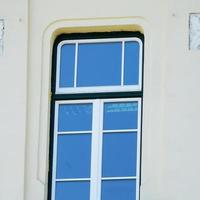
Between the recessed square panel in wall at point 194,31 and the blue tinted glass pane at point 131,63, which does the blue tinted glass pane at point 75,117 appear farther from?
the recessed square panel in wall at point 194,31

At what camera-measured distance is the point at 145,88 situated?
17.0m

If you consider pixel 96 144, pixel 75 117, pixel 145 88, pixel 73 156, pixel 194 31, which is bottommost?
pixel 73 156

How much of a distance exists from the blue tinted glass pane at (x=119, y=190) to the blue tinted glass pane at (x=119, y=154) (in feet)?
0.30

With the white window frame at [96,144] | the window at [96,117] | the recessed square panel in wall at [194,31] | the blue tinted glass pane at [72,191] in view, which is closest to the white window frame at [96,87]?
the window at [96,117]

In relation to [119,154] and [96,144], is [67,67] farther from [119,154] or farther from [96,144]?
[119,154]

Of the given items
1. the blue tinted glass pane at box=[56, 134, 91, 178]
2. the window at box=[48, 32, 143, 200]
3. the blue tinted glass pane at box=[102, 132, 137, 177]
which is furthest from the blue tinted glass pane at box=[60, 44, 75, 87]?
the blue tinted glass pane at box=[102, 132, 137, 177]

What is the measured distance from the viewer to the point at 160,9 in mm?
17312

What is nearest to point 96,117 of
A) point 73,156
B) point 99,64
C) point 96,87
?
point 96,87

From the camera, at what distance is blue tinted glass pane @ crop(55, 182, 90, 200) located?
16922mm

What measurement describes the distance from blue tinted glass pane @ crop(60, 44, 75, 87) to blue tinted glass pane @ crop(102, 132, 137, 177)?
2.59ft

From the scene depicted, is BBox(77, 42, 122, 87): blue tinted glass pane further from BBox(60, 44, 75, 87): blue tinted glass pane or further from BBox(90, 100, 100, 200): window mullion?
BBox(90, 100, 100, 200): window mullion

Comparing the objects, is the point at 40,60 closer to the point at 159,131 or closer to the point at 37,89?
the point at 37,89

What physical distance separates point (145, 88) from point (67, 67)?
1.00 metres

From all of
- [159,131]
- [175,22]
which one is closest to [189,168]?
[159,131]
